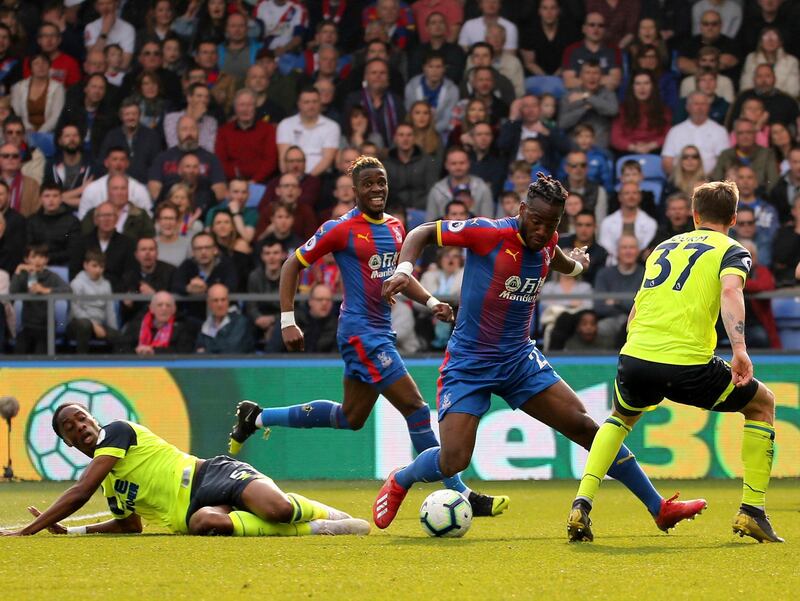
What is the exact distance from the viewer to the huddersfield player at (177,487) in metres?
7.96

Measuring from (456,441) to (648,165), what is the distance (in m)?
8.25

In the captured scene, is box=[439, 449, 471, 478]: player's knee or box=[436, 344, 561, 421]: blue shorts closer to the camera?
box=[439, 449, 471, 478]: player's knee

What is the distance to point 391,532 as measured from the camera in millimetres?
8648

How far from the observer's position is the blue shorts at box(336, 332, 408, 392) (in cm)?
962

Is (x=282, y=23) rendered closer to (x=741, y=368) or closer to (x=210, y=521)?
(x=210, y=521)

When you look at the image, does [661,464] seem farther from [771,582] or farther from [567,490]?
[771,582]

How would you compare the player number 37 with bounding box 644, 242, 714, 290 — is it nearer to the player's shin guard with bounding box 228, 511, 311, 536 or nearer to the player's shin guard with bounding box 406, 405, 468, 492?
the player's shin guard with bounding box 406, 405, 468, 492

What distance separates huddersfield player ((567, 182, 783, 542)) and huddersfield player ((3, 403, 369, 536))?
1.67 metres

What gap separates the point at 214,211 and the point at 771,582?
10112 millimetres

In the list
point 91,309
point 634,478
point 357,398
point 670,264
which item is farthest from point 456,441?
point 91,309

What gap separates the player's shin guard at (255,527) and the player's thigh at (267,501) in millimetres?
50

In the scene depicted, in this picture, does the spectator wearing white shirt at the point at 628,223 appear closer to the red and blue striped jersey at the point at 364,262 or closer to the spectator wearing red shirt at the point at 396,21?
the spectator wearing red shirt at the point at 396,21

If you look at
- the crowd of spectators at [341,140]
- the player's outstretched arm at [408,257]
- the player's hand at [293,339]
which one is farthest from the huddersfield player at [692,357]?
the crowd of spectators at [341,140]

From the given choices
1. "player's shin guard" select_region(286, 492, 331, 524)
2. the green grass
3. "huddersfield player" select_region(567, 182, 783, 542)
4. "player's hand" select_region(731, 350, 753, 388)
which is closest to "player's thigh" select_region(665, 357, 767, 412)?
"huddersfield player" select_region(567, 182, 783, 542)
